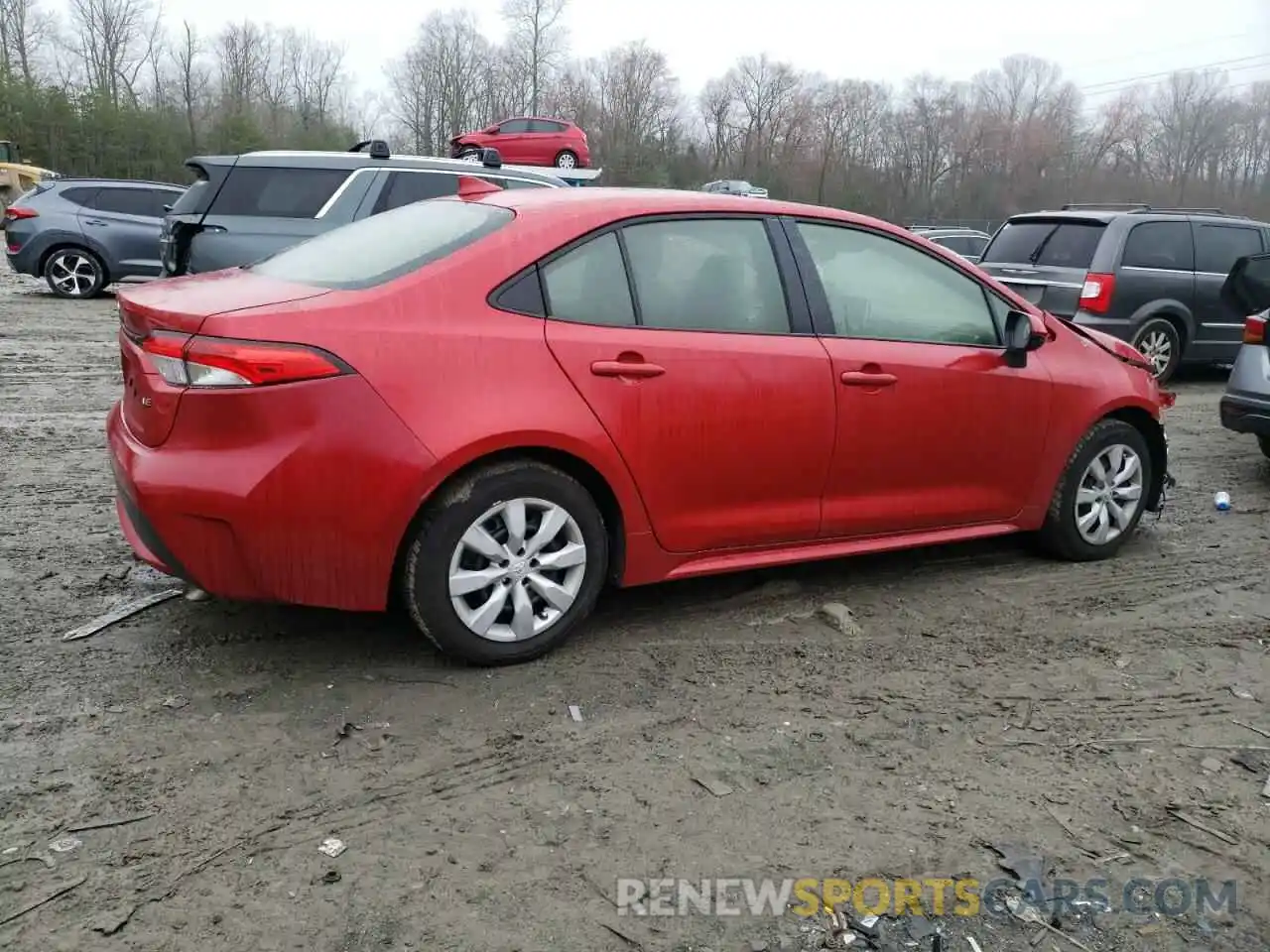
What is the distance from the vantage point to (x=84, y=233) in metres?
14.1

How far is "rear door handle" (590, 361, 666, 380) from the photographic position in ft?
→ 11.9

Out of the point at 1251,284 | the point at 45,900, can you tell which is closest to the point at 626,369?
the point at 45,900

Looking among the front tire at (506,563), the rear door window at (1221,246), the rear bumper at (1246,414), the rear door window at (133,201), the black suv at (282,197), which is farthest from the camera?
the rear door window at (133,201)

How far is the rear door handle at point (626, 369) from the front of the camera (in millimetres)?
3641

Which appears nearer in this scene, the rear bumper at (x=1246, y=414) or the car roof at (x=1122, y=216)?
the rear bumper at (x=1246, y=414)

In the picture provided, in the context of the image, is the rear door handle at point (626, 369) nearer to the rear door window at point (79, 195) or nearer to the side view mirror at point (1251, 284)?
the side view mirror at point (1251, 284)

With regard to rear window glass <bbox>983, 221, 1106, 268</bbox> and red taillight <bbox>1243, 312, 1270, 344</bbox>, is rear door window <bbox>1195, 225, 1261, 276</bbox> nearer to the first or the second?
rear window glass <bbox>983, 221, 1106, 268</bbox>

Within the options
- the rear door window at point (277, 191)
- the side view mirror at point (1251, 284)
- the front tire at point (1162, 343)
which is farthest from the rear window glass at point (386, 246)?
the front tire at point (1162, 343)

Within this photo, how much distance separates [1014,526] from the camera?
4.82 metres

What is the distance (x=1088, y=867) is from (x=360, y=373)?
7.83 feet

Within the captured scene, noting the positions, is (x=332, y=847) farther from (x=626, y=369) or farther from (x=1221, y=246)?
(x=1221, y=246)

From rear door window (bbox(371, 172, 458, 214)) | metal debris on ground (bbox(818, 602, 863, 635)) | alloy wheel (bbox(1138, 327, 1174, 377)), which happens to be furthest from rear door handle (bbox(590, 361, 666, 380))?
alloy wheel (bbox(1138, 327, 1174, 377))

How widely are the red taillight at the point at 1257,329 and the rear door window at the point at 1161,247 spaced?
327 cm

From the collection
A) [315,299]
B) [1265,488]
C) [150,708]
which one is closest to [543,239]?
[315,299]
